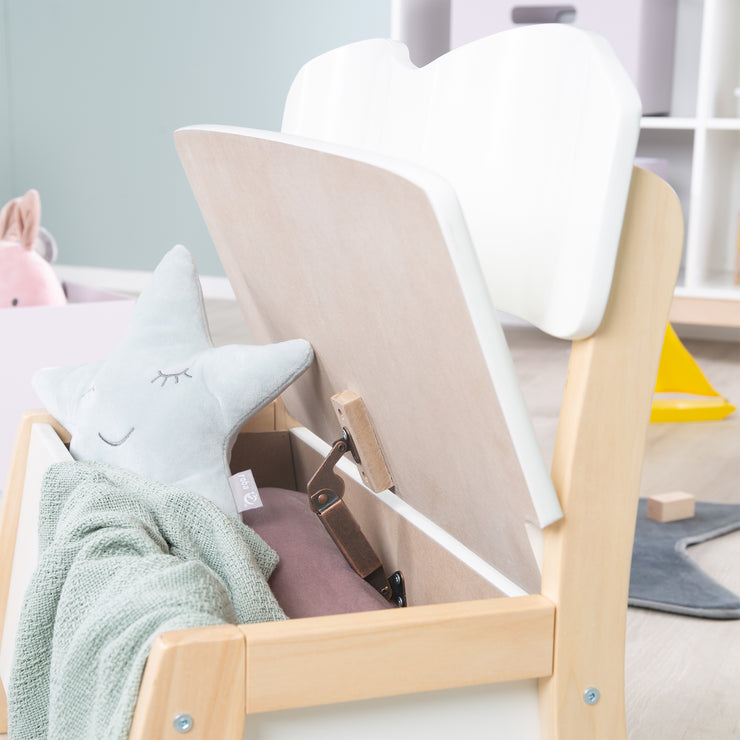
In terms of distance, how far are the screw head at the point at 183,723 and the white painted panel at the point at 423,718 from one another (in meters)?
0.04

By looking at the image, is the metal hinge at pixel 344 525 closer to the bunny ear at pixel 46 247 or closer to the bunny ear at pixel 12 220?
the bunny ear at pixel 12 220

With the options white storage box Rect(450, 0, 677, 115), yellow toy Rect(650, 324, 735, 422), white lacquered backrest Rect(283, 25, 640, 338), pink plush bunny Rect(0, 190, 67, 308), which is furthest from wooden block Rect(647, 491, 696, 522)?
white storage box Rect(450, 0, 677, 115)

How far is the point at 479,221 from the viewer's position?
2.15ft

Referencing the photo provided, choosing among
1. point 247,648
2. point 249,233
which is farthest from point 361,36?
point 247,648

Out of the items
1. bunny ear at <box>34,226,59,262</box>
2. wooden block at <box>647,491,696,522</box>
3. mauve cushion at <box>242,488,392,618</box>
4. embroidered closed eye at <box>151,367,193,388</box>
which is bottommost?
wooden block at <box>647,491,696,522</box>

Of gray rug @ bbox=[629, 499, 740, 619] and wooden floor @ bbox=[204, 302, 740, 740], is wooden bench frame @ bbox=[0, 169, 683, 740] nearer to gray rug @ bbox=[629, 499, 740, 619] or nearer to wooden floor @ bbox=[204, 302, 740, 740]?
wooden floor @ bbox=[204, 302, 740, 740]

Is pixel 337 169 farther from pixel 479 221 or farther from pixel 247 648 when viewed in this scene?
pixel 247 648

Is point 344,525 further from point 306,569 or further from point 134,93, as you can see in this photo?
point 134,93

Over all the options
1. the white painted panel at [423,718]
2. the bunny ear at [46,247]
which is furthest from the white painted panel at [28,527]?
the bunny ear at [46,247]

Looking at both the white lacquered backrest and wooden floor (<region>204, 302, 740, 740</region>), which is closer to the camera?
the white lacquered backrest

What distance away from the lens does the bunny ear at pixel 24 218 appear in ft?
6.53

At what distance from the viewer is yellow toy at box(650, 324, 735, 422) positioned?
226cm

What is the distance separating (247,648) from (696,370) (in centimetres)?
194

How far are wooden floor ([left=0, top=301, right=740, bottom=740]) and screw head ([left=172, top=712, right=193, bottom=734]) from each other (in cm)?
64
